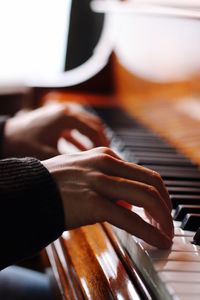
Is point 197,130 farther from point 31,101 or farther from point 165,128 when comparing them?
point 31,101

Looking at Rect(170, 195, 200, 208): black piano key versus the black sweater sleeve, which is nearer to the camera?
the black sweater sleeve

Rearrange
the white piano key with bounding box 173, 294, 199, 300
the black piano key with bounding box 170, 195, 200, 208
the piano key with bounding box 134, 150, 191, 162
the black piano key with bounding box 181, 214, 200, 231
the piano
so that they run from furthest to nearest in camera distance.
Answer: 1. the piano key with bounding box 134, 150, 191, 162
2. the black piano key with bounding box 170, 195, 200, 208
3. the black piano key with bounding box 181, 214, 200, 231
4. the piano
5. the white piano key with bounding box 173, 294, 199, 300

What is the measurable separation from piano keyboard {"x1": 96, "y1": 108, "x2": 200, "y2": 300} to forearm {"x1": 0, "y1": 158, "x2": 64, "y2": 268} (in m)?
0.12

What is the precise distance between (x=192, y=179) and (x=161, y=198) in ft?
1.19

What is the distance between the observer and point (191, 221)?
805mm

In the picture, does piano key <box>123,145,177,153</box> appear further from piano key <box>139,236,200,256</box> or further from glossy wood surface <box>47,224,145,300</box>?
piano key <box>139,236,200,256</box>

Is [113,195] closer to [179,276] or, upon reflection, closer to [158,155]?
[179,276]

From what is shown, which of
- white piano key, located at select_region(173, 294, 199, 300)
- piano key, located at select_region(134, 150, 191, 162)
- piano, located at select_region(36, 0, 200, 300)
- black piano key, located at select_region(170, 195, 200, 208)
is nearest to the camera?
white piano key, located at select_region(173, 294, 199, 300)

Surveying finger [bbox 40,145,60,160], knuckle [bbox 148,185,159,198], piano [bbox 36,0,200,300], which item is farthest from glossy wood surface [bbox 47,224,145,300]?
finger [bbox 40,145,60,160]

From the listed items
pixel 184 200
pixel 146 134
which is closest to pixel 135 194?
pixel 184 200

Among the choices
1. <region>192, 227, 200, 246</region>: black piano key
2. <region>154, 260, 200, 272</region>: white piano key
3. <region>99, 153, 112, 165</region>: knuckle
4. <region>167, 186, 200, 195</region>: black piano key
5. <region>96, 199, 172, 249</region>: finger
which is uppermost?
<region>99, 153, 112, 165</region>: knuckle

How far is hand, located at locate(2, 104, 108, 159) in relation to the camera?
48.7 inches

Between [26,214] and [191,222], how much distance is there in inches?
9.8

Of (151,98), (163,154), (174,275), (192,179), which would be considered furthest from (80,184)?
(151,98)
